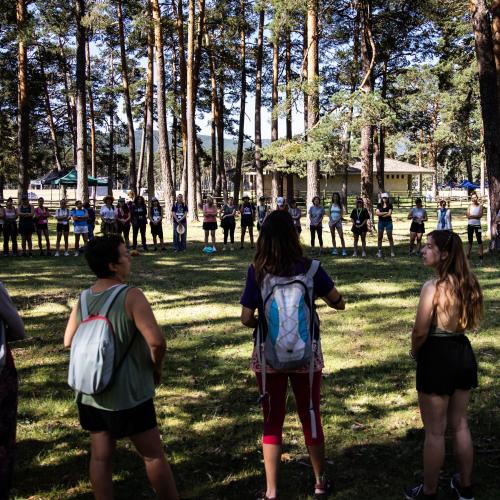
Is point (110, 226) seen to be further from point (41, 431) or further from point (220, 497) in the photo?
point (220, 497)

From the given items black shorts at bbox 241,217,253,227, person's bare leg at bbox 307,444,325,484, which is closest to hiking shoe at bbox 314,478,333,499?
person's bare leg at bbox 307,444,325,484

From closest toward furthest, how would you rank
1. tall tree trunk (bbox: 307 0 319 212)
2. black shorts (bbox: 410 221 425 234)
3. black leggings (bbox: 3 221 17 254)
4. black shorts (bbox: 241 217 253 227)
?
black shorts (bbox: 410 221 425 234) < black leggings (bbox: 3 221 17 254) < black shorts (bbox: 241 217 253 227) < tall tree trunk (bbox: 307 0 319 212)

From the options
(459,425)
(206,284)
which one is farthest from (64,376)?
(206,284)

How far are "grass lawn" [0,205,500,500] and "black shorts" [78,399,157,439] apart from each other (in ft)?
3.31

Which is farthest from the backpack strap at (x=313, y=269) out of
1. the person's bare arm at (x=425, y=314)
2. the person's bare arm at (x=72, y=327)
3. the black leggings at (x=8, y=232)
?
the black leggings at (x=8, y=232)

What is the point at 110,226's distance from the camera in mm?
16359

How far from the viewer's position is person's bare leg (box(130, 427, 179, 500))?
2969 millimetres

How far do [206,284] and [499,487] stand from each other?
7966 mm

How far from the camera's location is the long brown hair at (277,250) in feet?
10.5

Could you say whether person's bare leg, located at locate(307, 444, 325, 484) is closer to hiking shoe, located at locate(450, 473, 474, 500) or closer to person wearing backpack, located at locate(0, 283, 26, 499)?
hiking shoe, located at locate(450, 473, 474, 500)

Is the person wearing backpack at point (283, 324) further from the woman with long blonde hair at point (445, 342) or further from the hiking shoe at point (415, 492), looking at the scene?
the hiking shoe at point (415, 492)

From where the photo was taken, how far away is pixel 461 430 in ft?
11.0

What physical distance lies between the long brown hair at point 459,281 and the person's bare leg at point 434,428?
1.58 ft

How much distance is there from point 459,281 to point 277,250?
107 cm
